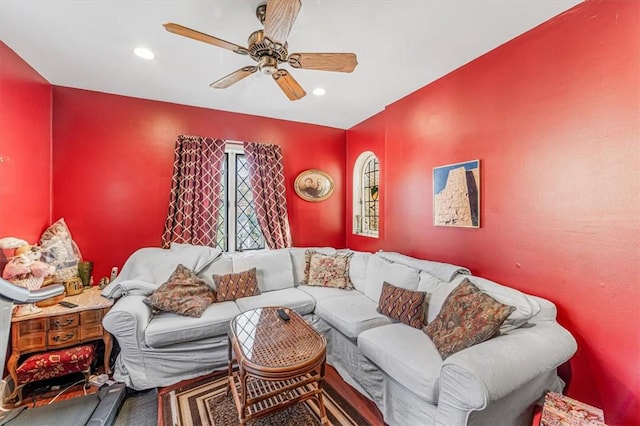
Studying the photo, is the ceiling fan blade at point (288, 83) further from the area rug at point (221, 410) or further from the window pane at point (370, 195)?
the area rug at point (221, 410)

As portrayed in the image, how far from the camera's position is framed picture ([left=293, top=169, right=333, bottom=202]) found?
3982 millimetres

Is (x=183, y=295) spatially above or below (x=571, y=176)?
below

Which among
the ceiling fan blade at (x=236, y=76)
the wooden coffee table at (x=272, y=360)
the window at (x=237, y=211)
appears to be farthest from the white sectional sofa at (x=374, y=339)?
the ceiling fan blade at (x=236, y=76)

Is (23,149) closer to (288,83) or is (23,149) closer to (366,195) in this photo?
(288,83)

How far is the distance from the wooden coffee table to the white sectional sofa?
393 mm

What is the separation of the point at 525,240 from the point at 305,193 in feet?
8.78

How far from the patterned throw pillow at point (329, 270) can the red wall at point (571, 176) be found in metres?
1.20

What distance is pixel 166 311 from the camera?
2445 millimetres

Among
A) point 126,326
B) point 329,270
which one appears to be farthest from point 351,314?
point 126,326

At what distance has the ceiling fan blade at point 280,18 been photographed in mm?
1361

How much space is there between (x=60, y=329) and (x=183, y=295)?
34.9 inches

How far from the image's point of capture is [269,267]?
3184 millimetres

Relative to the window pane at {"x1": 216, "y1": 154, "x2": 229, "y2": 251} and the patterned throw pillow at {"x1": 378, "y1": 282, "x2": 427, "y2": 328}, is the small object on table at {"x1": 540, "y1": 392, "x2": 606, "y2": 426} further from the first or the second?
the window pane at {"x1": 216, "y1": 154, "x2": 229, "y2": 251}

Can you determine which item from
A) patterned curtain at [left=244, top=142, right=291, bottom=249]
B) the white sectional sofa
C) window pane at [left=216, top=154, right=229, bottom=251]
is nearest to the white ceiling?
patterned curtain at [left=244, top=142, right=291, bottom=249]
